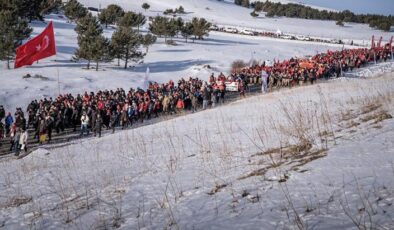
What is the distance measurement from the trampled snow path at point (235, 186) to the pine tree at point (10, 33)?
93.3ft

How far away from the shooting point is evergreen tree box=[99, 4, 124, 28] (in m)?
69.8

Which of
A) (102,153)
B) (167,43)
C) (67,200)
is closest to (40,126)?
(102,153)

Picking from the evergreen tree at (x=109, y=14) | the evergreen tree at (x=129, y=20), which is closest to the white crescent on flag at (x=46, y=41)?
the evergreen tree at (x=129, y=20)

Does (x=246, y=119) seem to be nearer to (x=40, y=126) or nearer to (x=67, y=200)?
(x=67, y=200)

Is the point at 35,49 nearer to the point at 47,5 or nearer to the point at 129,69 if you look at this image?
the point at 129,69

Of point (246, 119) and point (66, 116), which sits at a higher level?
point (246, 119)

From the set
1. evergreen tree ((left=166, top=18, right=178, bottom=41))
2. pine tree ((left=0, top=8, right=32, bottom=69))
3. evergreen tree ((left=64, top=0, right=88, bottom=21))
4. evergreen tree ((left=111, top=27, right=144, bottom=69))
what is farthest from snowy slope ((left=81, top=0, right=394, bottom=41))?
pine tree ((left=0, top=8, right=32, bottom=69))

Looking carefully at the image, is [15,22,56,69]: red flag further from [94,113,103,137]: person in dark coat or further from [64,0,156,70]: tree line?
[64,0,156,70]: tree line

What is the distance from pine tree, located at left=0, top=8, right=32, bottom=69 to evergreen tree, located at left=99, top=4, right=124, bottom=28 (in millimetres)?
33084

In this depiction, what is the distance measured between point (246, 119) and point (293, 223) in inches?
354

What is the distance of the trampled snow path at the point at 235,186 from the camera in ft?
14.4

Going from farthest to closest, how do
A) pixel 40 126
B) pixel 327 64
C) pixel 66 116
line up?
pixel 327 64
pixel 66 116
pixel 40 126

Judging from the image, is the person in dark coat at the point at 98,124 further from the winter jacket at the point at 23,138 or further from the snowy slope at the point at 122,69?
the snowy slope at the point at 122,69

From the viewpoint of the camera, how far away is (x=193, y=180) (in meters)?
6.15
